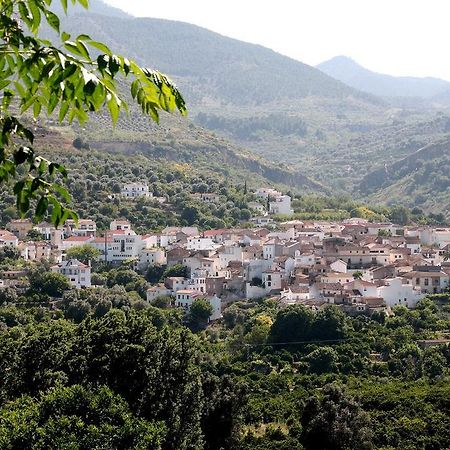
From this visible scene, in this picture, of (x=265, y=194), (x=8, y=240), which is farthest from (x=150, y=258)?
(x=265, y=194)

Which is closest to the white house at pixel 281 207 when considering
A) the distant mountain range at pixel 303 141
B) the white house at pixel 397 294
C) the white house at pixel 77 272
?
the distant mountain range at pixel 303 141

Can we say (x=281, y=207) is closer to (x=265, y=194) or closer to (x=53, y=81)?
(x=265, y=194)

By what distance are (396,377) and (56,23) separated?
27846 millimetres

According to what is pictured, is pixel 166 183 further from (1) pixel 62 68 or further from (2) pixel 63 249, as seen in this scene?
(1) pixel 62 68

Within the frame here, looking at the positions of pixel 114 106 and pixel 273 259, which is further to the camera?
pixel 273 259

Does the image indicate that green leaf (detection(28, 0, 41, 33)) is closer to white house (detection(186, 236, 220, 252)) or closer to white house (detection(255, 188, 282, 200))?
white house (detection(186, 236, 220, 252))

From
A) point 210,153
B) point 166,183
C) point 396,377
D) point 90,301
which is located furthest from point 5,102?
point 210,153

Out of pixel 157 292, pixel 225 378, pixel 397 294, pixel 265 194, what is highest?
pixel 225 378

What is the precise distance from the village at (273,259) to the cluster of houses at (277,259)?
54 mm

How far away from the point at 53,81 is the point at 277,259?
3942 cm

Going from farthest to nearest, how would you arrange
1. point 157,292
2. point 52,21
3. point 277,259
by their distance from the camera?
1. point 277,259
2. point 157,292
3. point 52,21

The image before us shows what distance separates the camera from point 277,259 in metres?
41.8

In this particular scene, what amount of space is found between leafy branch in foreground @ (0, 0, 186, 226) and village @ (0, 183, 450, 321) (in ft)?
108

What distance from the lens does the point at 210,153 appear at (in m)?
92.8
